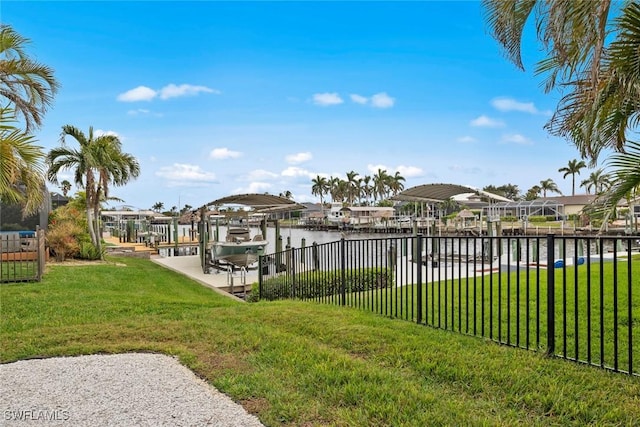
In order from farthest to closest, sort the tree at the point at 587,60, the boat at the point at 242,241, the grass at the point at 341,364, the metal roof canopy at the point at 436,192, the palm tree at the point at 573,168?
the palm tree at the point at 573,168, the metal roof canopy at the point at 436,192, the boat at the point at 242,241, the tree at the point at 587,60, the grass at the point at 341,364

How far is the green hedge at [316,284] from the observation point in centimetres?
870

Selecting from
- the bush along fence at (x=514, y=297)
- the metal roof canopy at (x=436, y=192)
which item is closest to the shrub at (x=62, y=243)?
the bush along fence at (x=514, y=297)

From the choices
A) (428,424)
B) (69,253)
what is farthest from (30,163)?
(428,424)

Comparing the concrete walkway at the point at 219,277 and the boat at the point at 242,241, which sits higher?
the boat at the point at 242,241

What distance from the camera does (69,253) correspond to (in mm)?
16266

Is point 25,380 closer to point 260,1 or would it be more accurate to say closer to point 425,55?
point 260,1

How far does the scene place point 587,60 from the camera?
5484 millimetres

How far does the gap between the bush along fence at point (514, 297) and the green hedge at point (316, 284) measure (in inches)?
0.9

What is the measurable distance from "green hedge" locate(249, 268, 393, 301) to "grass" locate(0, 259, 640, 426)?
1.43 m

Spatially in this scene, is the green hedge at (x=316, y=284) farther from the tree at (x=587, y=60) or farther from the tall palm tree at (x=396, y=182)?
the tall palm tree at (x=396, y=182)

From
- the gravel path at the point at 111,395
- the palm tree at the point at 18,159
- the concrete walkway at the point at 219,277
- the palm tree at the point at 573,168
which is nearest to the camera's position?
the gravel path at the point at 111,395

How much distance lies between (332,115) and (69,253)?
483 inches

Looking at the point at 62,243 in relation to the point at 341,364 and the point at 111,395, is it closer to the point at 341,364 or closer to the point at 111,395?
the point at 111,395

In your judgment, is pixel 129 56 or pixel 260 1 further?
pixel 129 56
